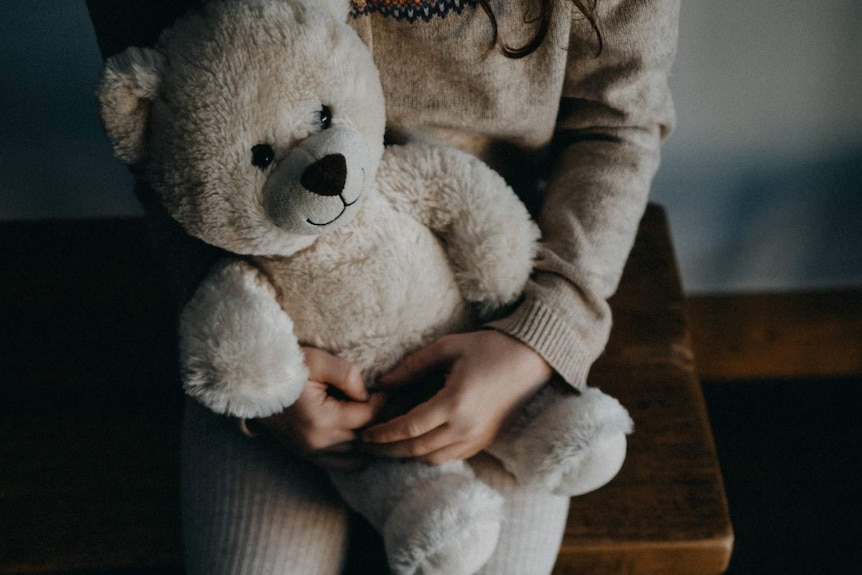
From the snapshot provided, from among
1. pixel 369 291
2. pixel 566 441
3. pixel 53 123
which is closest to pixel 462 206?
pixel 369 291

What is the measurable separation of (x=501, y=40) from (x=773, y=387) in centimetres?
87

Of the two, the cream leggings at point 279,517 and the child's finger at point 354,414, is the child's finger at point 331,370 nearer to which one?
the child's finger at point 354,414

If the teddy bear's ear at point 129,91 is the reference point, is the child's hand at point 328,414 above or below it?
below

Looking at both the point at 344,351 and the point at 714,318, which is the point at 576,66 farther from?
the point at 714,318

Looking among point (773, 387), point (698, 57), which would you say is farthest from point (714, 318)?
point (698, 57)

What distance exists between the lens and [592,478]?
0.53m

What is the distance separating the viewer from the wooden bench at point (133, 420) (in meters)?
0.64

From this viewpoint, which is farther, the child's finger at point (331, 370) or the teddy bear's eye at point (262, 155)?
the child's finger at point (331, 370)

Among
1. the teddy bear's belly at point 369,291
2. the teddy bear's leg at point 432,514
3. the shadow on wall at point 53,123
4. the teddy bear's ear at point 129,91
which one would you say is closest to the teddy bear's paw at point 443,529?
the teddy bear's leg at point 432,514

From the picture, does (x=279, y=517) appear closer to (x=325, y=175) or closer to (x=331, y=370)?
(x=331, y=370)

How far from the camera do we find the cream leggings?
58 cm

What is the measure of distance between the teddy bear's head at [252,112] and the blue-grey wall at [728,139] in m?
0.44

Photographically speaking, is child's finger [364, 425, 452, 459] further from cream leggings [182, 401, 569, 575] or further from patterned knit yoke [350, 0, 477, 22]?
patterned knit yoke [350, 0, 477, 22]

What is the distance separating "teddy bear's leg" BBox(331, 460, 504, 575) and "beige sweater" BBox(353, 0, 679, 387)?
0.13 metres
